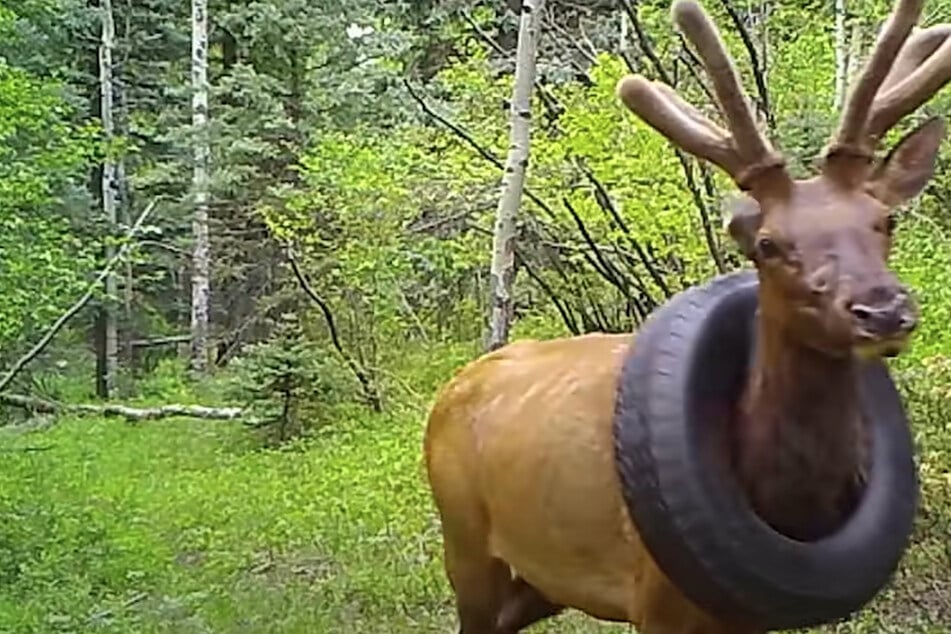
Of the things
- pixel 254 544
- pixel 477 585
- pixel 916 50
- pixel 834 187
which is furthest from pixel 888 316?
pixel 254 544

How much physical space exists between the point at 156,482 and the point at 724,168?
32.2 feet

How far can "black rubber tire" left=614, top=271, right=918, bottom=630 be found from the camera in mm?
3756

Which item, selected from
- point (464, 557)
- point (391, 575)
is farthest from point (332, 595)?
point (464, 557)

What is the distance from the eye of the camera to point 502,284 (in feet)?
27.2

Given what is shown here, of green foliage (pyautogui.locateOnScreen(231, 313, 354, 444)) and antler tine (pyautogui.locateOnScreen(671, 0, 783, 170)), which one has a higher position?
antler tine (pyautogui.locateOnScreen(671, 0, 783, 170))

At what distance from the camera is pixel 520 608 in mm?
5316

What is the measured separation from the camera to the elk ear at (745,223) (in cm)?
364

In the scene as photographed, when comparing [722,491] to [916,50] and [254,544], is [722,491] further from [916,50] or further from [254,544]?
[254,544]

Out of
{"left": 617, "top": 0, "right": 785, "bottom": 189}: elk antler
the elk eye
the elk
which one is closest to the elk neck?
the elk

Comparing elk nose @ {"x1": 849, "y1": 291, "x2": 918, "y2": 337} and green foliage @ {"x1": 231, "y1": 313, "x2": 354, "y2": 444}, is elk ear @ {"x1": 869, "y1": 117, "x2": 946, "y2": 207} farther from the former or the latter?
green foliage @ {"x1": 231, "y1": 313, "x2": 354, "y2": 444}

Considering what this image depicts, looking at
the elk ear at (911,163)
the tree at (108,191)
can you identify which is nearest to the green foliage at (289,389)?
the tree at (108,191)

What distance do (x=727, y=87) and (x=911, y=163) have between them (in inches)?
20.0

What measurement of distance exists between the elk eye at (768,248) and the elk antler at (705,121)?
220mm

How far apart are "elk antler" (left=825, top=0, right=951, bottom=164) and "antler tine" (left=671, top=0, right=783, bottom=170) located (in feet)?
0.55
